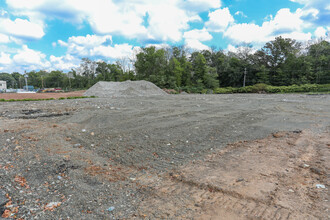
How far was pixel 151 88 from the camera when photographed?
107 feet

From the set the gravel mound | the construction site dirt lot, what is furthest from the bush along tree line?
the construction site dirt lot

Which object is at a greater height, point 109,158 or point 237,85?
point 237,85

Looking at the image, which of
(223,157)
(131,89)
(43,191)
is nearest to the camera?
(43,191)

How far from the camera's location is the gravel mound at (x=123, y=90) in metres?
27.9

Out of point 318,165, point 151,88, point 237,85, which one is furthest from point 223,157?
point 237,85

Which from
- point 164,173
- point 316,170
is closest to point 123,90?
point 164,173

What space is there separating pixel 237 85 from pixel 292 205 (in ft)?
162

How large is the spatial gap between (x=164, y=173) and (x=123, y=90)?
26.5m

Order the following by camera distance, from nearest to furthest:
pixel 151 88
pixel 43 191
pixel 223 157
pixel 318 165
→ pixel 43 191
pixel 318 165
pixel 223 157
pixel 151 88

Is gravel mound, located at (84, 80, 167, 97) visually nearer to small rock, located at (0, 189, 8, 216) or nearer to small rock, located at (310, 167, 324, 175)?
small rock, located at (0, 189, 8, 216)

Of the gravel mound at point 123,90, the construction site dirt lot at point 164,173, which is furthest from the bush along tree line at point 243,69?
the construction site dirt lot at point 164,173

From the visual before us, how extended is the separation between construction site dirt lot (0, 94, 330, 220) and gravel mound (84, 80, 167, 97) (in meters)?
21.4

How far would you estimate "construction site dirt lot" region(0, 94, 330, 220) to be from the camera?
8.90ft

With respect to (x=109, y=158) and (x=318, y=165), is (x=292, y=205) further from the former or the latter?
(x=109, y=158)
